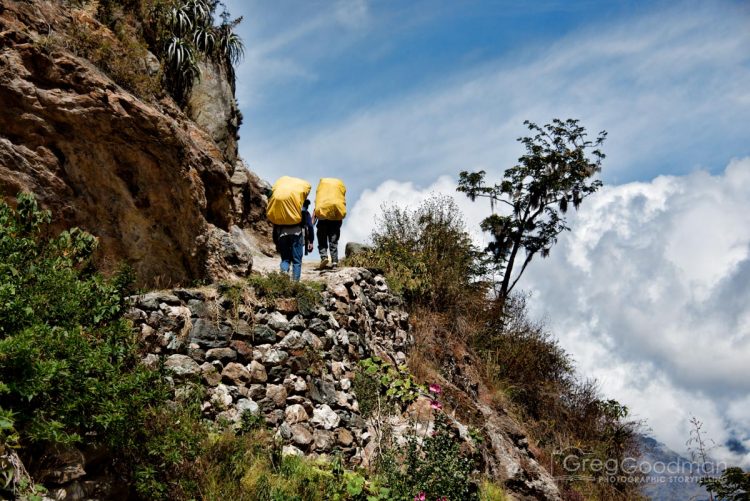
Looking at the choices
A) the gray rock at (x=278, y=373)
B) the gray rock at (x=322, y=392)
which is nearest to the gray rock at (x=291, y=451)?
the gray rock at (x=322, y=392)

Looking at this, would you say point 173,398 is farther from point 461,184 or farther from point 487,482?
point 461,184

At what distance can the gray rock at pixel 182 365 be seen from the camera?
6.66 m

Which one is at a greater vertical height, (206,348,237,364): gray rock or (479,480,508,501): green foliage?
(206,348,237,364): gray rock

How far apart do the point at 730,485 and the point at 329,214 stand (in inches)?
299

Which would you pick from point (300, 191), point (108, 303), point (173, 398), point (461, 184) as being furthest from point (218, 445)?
point (461, 184)

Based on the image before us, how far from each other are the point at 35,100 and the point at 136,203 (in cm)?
175

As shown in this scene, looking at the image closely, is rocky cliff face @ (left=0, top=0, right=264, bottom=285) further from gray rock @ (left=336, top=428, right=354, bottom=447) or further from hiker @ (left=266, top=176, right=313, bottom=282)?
gray rock @ (left=336, top=428, right=354, bottom=447)

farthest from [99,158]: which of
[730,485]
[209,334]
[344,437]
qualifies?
[730,485]

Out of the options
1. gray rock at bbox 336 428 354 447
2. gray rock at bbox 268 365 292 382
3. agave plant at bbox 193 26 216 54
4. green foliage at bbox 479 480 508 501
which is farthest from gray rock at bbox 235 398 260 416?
agave plant at bbox 193 26 216 54

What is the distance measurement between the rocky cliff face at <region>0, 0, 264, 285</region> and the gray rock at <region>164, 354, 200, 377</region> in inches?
63.2

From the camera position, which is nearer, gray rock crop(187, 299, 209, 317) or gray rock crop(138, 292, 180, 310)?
gray rock crop(138, 292, 180, 310)

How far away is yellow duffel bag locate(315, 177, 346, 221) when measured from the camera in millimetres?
10891

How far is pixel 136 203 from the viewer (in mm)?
7785

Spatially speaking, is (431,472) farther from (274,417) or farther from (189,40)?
(189,40)
